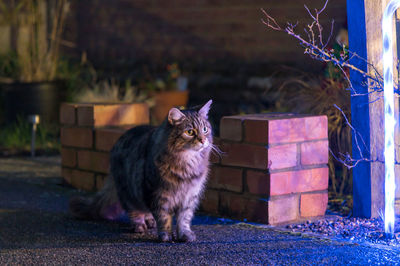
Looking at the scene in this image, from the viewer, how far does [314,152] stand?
3.91m

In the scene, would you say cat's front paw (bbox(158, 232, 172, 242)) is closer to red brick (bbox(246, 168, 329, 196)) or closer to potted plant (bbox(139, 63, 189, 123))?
red brick (bbox(246, 168, 329, 196))

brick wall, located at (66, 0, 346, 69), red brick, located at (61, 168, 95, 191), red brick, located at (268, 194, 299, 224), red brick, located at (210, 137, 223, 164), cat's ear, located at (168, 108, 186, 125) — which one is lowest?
red brick, located at (268, 194, 299, 224)

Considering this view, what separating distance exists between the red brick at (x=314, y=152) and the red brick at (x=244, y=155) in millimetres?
287

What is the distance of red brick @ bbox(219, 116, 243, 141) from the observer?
12.7 feet

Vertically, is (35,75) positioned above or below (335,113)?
above

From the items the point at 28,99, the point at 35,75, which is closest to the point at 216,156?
the point at 28,99

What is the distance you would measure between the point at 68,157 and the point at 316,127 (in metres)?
2.14

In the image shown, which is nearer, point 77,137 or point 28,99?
point 77,137

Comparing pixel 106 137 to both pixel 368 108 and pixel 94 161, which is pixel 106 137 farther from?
pixel 368 108

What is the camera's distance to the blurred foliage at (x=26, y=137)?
6664 millimetres

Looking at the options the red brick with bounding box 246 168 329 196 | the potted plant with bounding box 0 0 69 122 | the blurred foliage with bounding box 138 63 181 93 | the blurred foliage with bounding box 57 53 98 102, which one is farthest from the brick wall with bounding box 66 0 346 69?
the red brick with bounding box 246 168 329 196

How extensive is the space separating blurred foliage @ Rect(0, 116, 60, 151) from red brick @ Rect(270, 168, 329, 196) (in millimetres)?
3413

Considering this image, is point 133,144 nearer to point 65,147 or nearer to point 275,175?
point 275,175

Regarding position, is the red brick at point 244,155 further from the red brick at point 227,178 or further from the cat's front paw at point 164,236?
the cat's front paw at point 164,236
